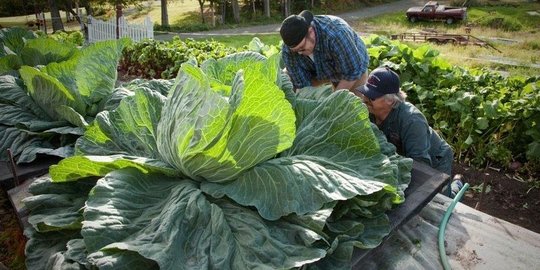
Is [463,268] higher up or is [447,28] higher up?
[447,28]

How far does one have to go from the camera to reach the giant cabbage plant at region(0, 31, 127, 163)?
Result: 263cm

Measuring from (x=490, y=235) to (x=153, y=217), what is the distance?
72.3 inches

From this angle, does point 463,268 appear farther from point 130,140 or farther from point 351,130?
point 130,140

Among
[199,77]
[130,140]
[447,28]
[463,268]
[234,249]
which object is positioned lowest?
[463,268]

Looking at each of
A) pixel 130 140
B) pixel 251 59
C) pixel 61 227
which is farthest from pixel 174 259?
pixel 251 59

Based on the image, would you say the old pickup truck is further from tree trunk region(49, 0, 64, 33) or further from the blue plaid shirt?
the blue plaid shirt

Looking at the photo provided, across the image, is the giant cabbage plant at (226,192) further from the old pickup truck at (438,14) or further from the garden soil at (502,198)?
the old pickup truck at (438,14)

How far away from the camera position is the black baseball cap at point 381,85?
3.06 metres

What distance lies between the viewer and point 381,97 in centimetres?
312

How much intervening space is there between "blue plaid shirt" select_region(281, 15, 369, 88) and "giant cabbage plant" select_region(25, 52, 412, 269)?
71.6 inches

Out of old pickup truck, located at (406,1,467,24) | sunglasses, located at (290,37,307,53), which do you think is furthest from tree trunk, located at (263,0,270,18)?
sunglasses, located at (290,37,307,53)

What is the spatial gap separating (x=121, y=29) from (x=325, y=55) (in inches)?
394

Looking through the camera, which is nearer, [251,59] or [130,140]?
[130,140]

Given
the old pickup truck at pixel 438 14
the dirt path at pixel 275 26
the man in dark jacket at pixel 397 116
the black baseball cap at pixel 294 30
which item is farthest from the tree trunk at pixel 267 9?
the man in dark jacket at pixel 397 116
